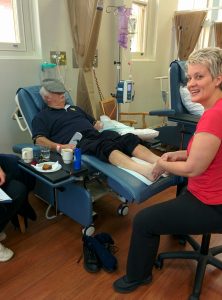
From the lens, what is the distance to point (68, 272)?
1.63 m

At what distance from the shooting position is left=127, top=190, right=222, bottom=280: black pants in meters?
1.27

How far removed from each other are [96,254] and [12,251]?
0.57 metres

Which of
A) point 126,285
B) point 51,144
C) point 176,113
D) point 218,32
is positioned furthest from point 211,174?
point 218,32

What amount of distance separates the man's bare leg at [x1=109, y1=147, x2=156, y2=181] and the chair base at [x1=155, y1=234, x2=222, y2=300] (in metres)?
0.48

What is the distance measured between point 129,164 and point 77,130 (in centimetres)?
74

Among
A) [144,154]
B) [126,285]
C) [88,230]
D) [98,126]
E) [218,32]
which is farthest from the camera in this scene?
[218,32]

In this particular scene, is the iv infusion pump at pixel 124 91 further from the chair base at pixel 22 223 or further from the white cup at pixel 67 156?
the chair base at pixel 22 223

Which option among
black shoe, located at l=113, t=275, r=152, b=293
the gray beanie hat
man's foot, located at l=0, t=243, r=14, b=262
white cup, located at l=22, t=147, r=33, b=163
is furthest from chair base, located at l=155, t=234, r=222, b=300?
the gray beanie hat

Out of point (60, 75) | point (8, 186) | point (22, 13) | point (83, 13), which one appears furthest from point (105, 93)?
point (8, 186)

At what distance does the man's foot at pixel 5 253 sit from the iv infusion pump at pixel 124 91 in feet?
6.61

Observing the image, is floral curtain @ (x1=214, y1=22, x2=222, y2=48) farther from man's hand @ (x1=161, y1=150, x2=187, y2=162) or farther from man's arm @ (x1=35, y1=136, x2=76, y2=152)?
man's hand @ (x1=161, y1=150, x2=187, y2=162)

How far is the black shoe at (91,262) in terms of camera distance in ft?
5.33

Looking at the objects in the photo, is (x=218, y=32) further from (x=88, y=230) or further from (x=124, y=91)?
(x=88, y=230)

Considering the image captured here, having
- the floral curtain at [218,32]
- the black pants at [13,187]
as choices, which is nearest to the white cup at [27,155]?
the black pants at [13,187]
